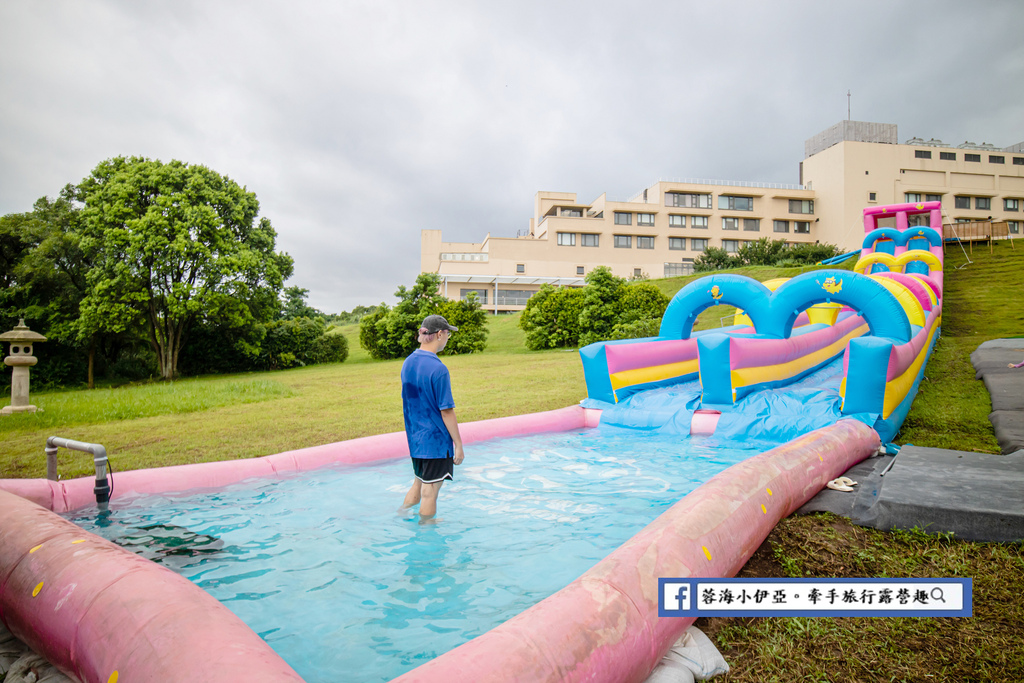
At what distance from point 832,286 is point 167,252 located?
17.3 metres

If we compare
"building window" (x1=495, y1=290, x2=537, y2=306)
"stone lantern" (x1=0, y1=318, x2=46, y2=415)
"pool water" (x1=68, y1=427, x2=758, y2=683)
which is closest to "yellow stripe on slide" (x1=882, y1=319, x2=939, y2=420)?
"pool water" (x1=68, y1=427, x2=758, y2=683)

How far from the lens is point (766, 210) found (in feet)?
142

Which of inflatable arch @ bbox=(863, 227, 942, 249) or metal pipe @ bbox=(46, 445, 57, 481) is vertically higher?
inflatable arch @ bbox=(863, 227, 942, 249)

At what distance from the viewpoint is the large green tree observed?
A: 50.7 feet

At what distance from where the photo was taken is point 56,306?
1557 cm

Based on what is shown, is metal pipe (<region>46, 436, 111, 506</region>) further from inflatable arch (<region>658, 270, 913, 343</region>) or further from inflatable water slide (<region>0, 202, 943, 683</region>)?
inflatable arch (<region>658, 270, 913, 343</region>)

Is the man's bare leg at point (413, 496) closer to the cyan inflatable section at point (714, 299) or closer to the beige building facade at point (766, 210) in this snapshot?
the cyan inflatable section at point (714, 299)

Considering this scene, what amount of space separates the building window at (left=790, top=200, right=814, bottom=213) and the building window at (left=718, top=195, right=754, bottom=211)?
3.39 m

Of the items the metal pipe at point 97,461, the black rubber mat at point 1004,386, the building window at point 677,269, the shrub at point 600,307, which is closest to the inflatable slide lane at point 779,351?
the black rubber mat at point 1004,386

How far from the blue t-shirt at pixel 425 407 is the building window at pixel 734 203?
45060mm

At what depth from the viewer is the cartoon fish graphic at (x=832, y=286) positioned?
739 cm

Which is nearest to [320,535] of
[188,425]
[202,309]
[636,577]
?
[636,577]

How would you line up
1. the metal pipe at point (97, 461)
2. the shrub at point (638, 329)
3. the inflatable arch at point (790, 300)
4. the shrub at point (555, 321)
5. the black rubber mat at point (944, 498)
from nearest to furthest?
the black rubber mat at point (944, 498) < the metal pipe at point (97, 461) < the inflatable arch at point (790, 300) < the shrub at point (638, 329) < the shrub at point (555, 321)

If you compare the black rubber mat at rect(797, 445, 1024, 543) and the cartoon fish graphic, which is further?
the cartoon fish graphic
